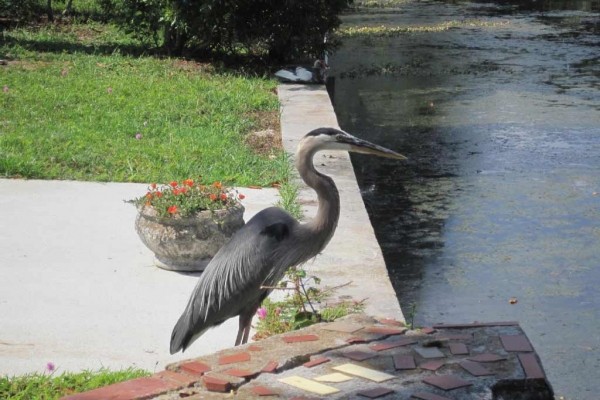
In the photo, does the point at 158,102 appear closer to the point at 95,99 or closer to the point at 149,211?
the point at 95,99

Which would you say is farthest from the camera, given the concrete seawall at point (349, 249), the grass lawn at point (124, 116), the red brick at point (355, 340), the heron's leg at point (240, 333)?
the grass lawn at point (124, 116)

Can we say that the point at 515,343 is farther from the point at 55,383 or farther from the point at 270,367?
the point at 55,383

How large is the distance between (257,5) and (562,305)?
872 centimetres

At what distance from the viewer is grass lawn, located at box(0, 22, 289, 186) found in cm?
855

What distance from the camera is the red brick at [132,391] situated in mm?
3943

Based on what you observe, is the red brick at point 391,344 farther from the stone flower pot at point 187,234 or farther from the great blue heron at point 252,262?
the stone flower pot at point 187,234

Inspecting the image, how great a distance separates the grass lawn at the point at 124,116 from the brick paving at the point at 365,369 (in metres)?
3.98

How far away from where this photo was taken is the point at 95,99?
37.0ft

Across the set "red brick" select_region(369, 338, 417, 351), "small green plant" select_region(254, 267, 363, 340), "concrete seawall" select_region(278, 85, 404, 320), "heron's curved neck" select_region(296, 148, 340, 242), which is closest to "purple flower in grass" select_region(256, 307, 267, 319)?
"small green plant" select_region(254, 267, 363, 340)

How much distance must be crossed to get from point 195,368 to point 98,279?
2253 mm

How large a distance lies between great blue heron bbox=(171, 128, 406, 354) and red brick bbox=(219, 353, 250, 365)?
1.81 feet

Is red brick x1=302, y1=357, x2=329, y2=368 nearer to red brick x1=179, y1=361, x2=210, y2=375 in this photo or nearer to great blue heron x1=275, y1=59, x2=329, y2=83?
red brick x1=179, y1=361, x2=210, y2=375

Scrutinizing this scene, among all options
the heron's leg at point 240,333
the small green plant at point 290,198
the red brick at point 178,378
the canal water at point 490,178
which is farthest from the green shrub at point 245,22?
the red brick at point 178,378

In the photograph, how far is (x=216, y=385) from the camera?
3971mm
